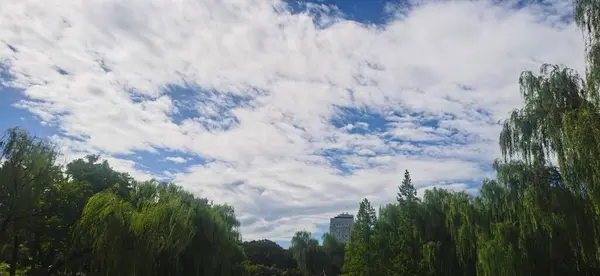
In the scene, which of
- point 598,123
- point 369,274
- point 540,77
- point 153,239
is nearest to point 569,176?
point 598,123

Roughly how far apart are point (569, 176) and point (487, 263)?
6307 mm

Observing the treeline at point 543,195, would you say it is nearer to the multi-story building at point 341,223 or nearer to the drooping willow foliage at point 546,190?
the drooping willow foliage at point 546,190

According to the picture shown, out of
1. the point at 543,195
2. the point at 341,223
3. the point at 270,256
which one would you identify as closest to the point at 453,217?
the point at 543,195

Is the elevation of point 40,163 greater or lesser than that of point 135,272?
greater

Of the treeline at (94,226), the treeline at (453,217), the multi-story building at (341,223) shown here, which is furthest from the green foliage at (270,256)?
the multi-story building at (341,223)

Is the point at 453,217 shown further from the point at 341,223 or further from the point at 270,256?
the point at 341,223

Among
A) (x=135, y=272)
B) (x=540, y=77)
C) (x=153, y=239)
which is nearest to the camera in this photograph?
(x=540, y=77)

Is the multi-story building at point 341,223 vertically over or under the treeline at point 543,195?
over

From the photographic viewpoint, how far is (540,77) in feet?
41.8

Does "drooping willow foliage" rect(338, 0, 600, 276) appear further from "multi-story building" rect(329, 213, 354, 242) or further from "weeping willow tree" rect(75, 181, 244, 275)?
"multi-story building" rect(329, 213, 354, 242)

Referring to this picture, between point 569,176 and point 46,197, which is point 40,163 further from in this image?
point 569,176

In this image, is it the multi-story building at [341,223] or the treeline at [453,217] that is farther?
the multi-story building at [341,223]

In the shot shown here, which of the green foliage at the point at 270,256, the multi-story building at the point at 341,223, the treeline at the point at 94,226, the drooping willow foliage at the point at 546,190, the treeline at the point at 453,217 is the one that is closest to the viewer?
the drooping willow foliage at the point at 546,190

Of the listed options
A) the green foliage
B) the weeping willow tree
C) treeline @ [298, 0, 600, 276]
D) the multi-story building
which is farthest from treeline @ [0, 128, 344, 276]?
the multi-story building
